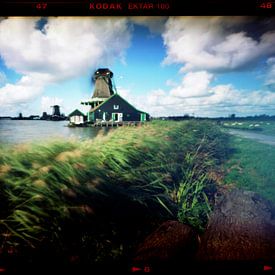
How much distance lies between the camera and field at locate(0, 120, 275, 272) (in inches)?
75.9

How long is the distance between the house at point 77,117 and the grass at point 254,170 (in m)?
1.31

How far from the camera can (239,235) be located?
188 cm

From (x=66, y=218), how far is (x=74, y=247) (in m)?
0.23

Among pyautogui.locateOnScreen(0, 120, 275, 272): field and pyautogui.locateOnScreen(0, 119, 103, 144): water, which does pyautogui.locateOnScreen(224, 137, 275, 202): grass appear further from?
pyautogui.locateOnScreen(0, 119, 103, 144): water

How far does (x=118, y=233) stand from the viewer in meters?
1.98

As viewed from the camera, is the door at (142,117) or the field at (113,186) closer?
the field at (113,186)

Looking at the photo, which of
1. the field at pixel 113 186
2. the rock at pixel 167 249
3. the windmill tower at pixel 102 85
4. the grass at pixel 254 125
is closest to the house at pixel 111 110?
the windmill tower at pixel 102 85

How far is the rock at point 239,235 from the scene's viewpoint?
1.86m

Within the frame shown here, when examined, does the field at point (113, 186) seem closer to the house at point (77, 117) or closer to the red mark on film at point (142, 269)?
the red mark on film at point (142, 269)

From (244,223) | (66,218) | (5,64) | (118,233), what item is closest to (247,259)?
(244,223)

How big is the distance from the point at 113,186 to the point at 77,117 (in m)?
0.69
